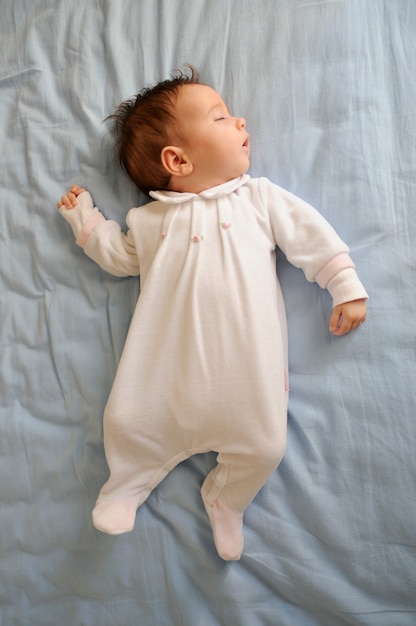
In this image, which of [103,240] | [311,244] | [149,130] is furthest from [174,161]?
[311,244]

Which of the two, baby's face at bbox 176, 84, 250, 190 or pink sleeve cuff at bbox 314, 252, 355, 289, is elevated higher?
baby's face at bbox 176, 84, 250, 190

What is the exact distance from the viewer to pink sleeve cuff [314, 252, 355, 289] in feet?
3.49

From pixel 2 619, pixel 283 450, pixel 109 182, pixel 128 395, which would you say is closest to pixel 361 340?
pixel 283 450

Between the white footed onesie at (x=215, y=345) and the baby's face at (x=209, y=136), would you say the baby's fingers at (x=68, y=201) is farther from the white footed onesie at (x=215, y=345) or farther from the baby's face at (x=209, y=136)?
the baby's face at (x=209, y=136)

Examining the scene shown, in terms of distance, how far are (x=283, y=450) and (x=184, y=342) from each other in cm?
28

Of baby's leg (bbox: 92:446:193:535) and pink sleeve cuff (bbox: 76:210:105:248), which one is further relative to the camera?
pink sleeve cuff (bbox: 76:210:105:248)

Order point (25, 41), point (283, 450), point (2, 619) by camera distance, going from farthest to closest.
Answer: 1. point (25, 41)
2. point (2, 619)
3. point (283, 450)

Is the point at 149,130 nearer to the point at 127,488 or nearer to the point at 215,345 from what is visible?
the point at 215,345

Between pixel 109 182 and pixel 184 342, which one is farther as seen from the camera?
pixel 109 182

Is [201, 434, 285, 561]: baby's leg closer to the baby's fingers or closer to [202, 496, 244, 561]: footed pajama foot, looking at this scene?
[202, 496, 244, 561]: footed pajama foot

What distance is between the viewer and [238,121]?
1141 mm

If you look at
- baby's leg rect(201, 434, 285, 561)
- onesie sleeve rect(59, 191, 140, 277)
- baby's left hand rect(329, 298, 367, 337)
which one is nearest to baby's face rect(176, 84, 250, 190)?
onesie sleeve rect(59, 191, 140, 277)

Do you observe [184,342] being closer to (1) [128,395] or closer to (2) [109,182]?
(1) [128,395]

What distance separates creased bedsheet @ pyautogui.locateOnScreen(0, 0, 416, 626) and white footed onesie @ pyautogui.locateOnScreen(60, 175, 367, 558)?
57 mm
